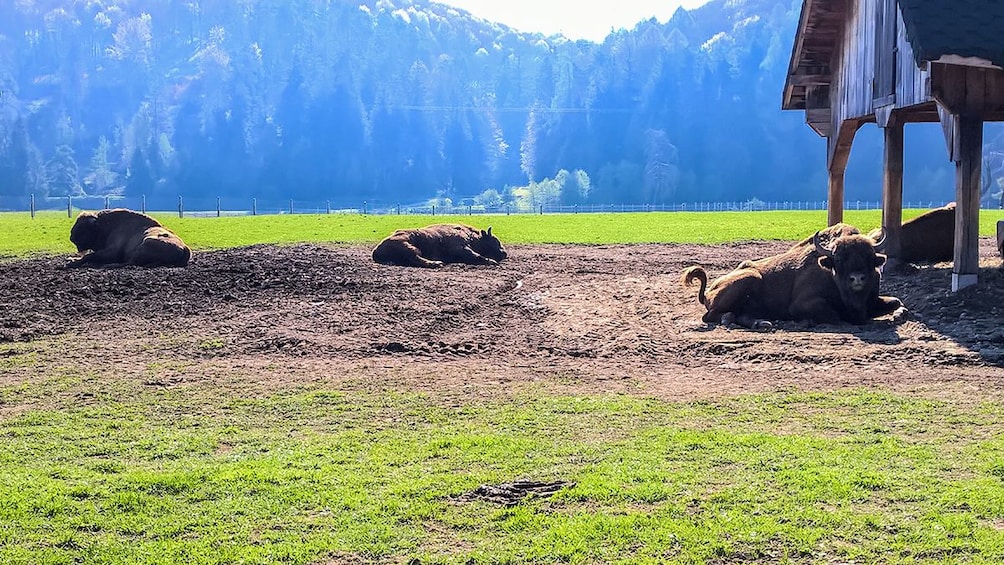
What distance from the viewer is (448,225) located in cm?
2469

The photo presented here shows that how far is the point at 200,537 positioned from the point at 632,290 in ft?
41.3

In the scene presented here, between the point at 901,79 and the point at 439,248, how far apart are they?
11.0 meters

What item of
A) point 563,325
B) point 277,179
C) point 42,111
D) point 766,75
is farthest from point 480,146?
point 563,325

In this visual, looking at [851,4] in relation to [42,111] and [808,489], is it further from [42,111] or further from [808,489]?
[42,111]

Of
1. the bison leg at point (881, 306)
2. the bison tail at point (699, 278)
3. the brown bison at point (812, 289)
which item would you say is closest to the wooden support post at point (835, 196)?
the bison tail at point (699, 278)

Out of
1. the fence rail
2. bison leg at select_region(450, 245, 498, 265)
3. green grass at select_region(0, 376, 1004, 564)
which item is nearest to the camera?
green grass at select_region(0, 376, 1004, 564)

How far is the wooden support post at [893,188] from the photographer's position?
1762 centimetres

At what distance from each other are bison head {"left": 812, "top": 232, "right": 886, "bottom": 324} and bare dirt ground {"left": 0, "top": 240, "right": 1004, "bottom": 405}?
0.42 meters

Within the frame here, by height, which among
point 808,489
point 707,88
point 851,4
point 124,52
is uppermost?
point 124,52

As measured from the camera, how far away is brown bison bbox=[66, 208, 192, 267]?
70.1 feet

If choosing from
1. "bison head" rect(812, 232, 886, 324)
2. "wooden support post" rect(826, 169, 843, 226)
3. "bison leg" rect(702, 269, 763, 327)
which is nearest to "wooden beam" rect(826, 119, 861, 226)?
"wooden support post" rect(826, 169, 843, 226)

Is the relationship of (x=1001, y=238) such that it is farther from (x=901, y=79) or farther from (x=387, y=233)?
(x=387, y=233)

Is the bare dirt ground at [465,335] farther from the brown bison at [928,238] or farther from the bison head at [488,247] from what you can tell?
the bison head at [488,247]

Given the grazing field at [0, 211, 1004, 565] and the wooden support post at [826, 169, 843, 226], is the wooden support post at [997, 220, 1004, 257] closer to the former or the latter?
the grazing field at [0, 211, 1004, 565]
